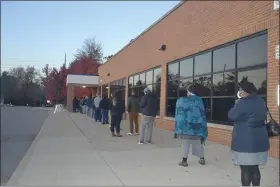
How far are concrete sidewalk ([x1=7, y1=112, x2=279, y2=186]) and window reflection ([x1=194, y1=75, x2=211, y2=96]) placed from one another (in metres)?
1.97

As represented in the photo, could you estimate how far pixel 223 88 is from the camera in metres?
10.0

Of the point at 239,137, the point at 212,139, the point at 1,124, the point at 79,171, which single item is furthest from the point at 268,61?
the point at 1,124

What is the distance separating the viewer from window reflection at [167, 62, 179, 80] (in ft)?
45.3

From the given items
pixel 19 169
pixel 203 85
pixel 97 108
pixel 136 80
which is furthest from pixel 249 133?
pixel 136 80

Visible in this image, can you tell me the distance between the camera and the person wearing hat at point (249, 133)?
460cm

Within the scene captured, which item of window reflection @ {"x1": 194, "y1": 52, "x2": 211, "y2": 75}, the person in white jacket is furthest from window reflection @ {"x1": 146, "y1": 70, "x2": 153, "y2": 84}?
window reflection @ {"x1": 194, "y1": 52, "x2": 211, "y2": 75}

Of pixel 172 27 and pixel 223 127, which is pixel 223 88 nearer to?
pixel 223 127

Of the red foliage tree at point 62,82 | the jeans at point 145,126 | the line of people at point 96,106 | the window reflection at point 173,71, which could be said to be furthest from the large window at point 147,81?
the red foliage tree at point 62,82

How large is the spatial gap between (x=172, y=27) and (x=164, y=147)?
21.7ft

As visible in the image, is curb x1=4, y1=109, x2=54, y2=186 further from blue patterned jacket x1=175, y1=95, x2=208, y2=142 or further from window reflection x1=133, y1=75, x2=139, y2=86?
window reflection x1=133, y1=75, x2=139, y2=86

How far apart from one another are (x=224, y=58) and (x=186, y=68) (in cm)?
284

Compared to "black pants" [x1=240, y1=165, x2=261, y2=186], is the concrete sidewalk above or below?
below

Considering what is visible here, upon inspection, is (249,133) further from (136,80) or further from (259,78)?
(136,80)

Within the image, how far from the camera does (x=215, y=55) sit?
10.7 meters
